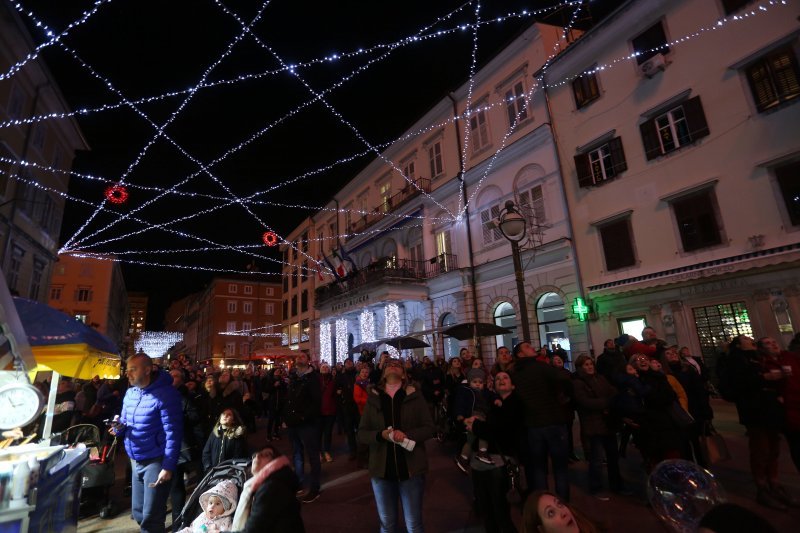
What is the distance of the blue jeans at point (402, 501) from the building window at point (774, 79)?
42.1 feet

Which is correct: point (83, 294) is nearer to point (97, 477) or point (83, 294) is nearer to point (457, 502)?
point (97, 477)

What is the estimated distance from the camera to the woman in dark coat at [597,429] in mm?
5270

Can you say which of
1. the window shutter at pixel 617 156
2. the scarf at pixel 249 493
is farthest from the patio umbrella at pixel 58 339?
the window shutter at pixel 617 156

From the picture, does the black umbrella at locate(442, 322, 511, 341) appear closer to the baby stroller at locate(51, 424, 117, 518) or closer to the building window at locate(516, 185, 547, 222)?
the building window at locate(516, 185, 547, 222)

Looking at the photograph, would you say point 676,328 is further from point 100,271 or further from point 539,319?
point 100,271

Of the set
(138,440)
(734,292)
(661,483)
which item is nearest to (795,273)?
(734,292)

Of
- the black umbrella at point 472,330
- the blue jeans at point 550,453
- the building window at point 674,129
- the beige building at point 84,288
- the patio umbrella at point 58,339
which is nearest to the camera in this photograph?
the blue jeans at point 550,453

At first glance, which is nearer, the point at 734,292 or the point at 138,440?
the point at 138,440

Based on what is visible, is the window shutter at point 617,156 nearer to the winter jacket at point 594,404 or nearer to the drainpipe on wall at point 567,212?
the drainpipe on wall at point 567,212

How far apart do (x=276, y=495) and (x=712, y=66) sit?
1479 centimetres

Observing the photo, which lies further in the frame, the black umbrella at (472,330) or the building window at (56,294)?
the building window at (56,294)

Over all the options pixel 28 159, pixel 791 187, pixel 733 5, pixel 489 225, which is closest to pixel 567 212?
pixel 489 225

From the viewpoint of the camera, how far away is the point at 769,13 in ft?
33.5

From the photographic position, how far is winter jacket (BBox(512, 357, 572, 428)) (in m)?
4.53
